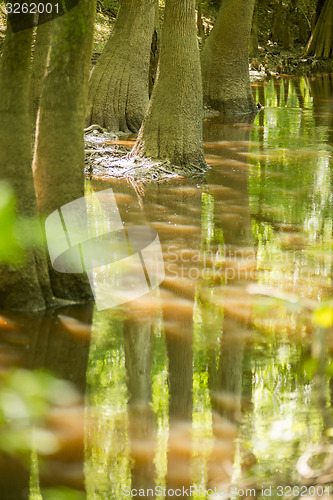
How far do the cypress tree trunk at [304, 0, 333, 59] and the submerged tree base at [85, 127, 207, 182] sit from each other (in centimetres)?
2281

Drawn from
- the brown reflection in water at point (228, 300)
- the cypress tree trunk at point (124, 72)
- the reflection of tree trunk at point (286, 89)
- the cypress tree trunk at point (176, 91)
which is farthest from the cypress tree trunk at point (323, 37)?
the cypress tree trunk at point (176, 91)

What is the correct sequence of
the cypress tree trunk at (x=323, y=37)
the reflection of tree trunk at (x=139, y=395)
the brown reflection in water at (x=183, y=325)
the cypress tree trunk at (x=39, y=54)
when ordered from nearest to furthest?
the reflection of tree trunk at (x=139, y=395)
the brown reflection in water at (x=183, y=325)
the cypress tree trunk at (x=39, y=54)
the cypress tree trunk at (x=323, y=37)

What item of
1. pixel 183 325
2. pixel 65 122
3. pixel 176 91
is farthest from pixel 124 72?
pixel 183 325

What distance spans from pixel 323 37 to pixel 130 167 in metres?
23.9

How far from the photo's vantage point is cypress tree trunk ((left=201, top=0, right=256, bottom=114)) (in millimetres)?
16734

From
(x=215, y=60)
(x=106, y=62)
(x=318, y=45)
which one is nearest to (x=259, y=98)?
(x=215, y=60)

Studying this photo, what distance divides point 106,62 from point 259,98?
29.0ft

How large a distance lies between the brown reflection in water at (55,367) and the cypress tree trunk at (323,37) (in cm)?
2862

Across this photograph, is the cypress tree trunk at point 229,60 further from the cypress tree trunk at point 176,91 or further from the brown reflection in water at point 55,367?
the brown reflection in water at point 55,367

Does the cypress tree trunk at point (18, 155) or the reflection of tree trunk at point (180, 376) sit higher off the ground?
the cypress tree trunk at point (18, 155)

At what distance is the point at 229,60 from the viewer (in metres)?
17.0

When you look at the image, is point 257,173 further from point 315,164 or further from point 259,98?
point 259,98

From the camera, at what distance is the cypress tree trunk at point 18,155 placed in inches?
220

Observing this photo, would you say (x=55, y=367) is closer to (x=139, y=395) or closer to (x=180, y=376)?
(x=139, y=395)
